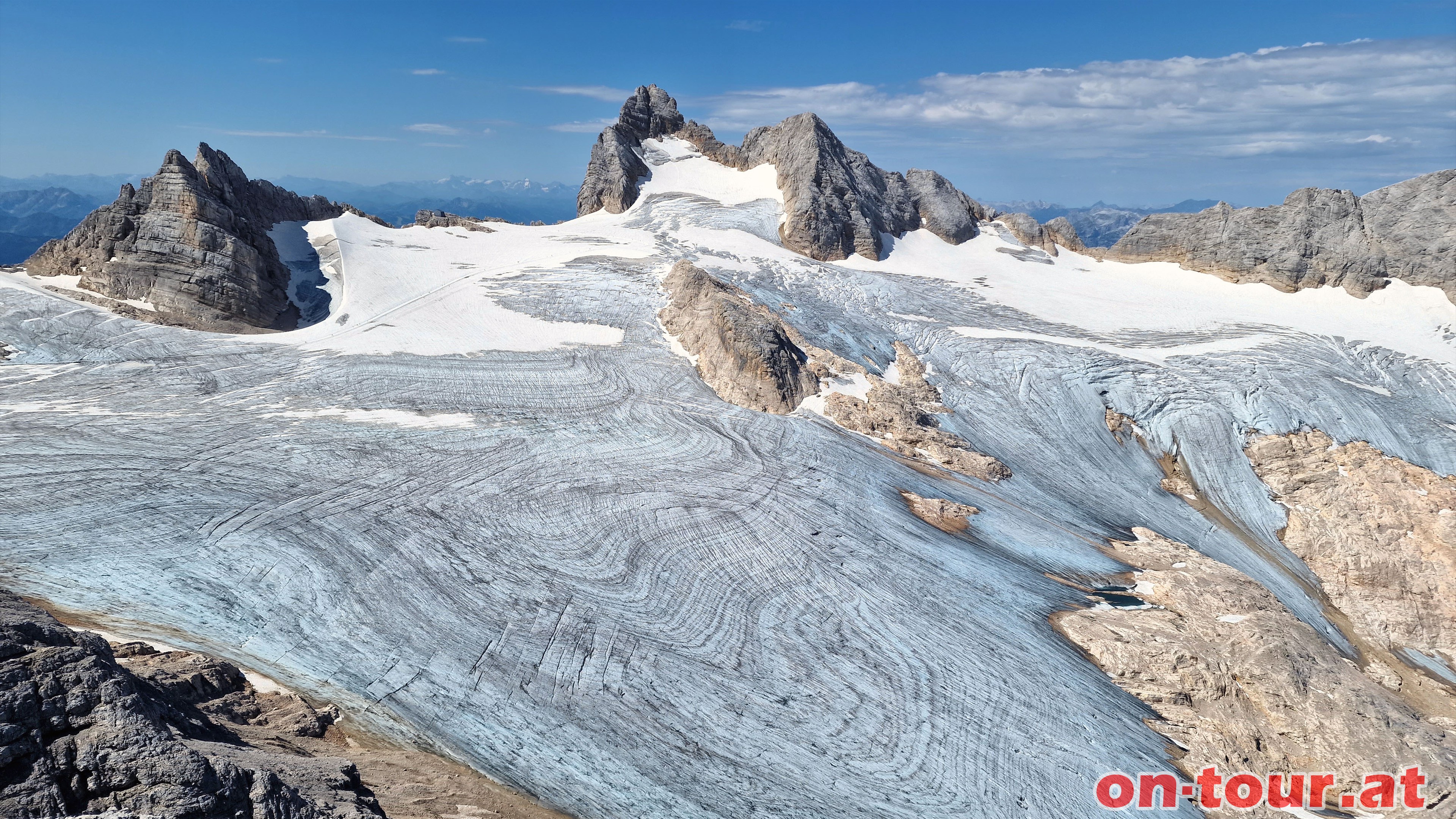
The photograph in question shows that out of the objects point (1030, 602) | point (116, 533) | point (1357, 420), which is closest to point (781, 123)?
point (1357, 420)

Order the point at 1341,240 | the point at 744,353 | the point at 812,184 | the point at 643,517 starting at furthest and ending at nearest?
the point at 812,184 < the point at 1341,240 < the point at 744,353 < the point at 643,517

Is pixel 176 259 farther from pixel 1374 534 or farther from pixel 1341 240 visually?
pixel 1341 240

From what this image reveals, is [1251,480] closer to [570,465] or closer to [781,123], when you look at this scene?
[570,465]

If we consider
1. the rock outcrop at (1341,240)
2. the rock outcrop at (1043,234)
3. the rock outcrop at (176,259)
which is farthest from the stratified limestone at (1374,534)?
the rock outcrop at (176,259)

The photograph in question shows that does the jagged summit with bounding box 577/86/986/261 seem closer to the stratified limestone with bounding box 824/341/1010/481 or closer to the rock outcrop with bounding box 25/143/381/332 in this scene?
the stratified limestone with bounding box 824/341/1010/481

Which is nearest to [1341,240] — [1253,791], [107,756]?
[1253,791]

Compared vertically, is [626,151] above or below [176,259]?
above
